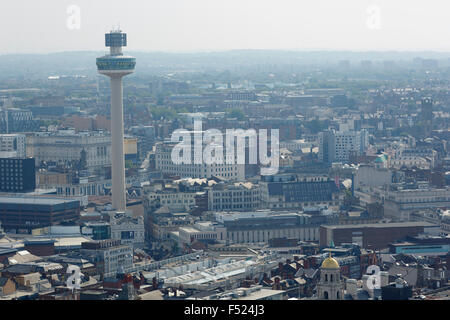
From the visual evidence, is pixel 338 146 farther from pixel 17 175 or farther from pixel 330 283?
pixel 330 283

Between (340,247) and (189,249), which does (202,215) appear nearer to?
(189,249)

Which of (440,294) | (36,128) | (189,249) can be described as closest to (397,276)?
(440,294)

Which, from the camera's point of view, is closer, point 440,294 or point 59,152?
point 440,294

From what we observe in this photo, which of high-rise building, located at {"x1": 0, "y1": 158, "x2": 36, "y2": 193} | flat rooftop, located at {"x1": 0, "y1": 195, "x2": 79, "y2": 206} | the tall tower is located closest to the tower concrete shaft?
the tall tower

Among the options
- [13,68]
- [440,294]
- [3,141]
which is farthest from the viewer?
[13,68]

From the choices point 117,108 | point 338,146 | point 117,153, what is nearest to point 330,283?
point 117,153

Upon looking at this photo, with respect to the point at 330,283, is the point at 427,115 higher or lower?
lower

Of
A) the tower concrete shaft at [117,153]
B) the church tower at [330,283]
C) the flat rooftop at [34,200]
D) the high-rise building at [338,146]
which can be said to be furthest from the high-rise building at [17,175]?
the church tower at [330,283]

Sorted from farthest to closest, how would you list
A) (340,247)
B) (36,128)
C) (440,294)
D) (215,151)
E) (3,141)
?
(36,128), (3,141), (215,151), (340,247), (440,294)
